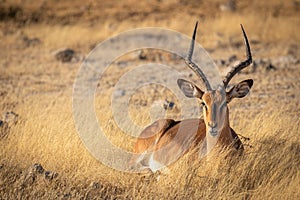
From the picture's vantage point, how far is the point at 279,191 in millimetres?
5367

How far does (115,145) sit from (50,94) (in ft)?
13.5

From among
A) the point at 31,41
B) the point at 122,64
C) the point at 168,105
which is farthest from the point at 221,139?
the point at 31,41

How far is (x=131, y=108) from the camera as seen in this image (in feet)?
30.2

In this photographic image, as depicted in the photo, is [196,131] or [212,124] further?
[196,131]

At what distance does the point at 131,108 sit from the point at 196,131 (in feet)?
9.52

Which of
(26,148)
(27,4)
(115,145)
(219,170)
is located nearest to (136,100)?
(115,145)

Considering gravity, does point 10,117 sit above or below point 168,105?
below

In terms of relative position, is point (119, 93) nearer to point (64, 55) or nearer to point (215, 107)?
point (64, 55)

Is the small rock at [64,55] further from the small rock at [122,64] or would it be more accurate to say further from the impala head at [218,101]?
the impala head at [218,101]

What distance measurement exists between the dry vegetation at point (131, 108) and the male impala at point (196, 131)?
0.28 m

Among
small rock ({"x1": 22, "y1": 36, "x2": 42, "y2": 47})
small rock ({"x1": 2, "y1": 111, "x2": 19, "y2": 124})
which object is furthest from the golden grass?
small rock ({"x1": 22, "y1": 36, "x2": 42, "y2": 47})

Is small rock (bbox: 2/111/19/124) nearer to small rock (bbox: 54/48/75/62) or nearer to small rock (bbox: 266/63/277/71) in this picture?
small rock (bbox: 54/48/75/62)

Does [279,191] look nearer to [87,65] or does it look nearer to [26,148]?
[26,148]

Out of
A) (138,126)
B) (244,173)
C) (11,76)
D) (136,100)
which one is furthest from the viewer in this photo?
(11,76)
